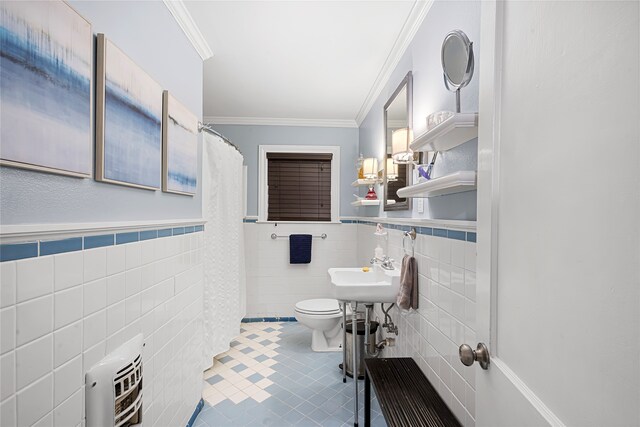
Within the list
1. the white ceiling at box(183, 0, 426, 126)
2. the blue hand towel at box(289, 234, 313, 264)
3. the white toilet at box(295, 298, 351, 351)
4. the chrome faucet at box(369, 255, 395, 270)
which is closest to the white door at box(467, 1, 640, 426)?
the white ceiling at box(183, 0, 426, 126)

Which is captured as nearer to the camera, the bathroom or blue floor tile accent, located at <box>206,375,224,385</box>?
the bathroom

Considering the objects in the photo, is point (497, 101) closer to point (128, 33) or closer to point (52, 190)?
point (52, 190)

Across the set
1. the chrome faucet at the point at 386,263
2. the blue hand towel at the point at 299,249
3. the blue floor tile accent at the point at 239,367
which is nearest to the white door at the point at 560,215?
the chrome faucet at the point at 386,263

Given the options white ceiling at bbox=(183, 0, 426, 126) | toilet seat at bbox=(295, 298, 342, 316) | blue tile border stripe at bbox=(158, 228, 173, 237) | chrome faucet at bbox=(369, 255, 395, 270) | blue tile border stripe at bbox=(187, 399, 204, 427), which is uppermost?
white ceiling at bbox=(183, 0, 426, 126)

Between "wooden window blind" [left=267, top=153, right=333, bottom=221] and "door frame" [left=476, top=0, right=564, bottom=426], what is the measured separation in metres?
3.00

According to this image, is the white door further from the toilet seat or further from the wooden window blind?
the wooden window blind

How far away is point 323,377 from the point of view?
2453mm

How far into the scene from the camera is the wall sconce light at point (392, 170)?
2.20m

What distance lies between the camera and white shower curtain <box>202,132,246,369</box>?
238 cm

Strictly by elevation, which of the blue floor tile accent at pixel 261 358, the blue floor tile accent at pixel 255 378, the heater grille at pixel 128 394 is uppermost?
the heater grille at pixel 128 394

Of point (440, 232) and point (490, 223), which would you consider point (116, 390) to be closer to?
point (490, 223)

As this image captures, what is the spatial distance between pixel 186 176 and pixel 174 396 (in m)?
1.13

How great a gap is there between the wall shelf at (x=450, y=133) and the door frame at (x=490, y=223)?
0.25 m

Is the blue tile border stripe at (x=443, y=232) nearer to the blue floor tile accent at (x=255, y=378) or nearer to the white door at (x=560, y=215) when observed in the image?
the white door at (x=560, y=215)
